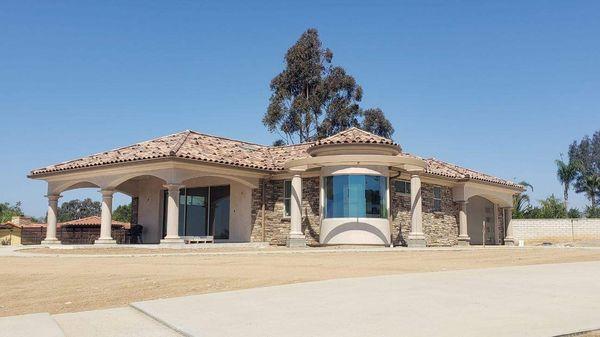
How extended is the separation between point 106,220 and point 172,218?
360 centimetres

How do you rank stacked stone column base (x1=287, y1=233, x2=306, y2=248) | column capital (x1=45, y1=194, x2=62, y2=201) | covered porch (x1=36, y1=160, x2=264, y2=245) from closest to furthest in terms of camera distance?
stacked stone column base (x1=287, y1=233, x2=306, y2=248), covered porch (x1=36, y1=160, x2=264, y2=245), column capital (x1=45, y1=194, x2=62, y2=201)

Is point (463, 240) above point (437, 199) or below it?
below

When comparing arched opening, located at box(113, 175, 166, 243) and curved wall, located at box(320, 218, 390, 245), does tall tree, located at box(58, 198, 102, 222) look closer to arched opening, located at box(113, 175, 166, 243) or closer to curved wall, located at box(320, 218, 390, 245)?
arched opening, located at box(113, 175, 166, 243)

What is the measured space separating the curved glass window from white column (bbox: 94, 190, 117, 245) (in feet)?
29.6

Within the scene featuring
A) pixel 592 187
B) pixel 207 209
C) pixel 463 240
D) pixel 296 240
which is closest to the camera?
pixel 296 240

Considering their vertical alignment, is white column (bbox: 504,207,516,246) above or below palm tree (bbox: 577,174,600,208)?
below

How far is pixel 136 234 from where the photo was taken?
26.7 m

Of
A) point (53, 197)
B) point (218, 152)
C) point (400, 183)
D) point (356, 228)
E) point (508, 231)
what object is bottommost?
point (508, 231)

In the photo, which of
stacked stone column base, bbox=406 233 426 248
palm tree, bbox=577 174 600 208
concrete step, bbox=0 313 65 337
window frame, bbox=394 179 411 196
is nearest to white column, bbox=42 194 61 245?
window frame, bbox=394 179 411 196

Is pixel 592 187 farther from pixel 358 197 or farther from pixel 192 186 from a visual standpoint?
pixel 192 186

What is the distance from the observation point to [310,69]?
45.7 m

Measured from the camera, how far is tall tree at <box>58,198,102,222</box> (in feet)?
293

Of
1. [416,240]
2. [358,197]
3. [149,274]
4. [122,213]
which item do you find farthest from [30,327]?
[122,213]

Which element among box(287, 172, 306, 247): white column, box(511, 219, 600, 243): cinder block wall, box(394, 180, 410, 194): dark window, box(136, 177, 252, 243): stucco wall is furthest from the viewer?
box(511, 219, 600, 243): cinder block wall
